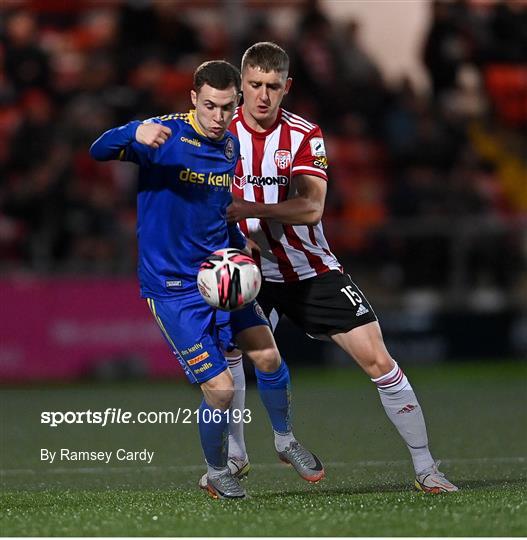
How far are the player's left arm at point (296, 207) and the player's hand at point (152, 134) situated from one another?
0.67 meters

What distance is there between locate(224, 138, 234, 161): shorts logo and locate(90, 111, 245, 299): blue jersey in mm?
39

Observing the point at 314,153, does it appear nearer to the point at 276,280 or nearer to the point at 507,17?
the point at 276,280

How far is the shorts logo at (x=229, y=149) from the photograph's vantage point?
20.9ft

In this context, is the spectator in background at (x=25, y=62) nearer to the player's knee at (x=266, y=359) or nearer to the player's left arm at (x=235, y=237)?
Answer: the player's left arm at (x=235, y=237)

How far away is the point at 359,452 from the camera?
8141 millimetres

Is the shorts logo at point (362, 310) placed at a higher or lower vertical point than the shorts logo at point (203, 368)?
higher

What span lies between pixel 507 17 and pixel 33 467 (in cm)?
1214

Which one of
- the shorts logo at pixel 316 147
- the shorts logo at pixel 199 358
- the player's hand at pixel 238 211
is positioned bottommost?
the shorts logo at pixel 199 358

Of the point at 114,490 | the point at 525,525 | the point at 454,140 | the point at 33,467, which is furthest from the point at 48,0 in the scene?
the point at 525,525

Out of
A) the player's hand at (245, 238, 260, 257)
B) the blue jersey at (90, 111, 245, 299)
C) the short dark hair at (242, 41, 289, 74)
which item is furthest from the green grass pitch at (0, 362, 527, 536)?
the short dark hair at (242, 41, 289, 74)

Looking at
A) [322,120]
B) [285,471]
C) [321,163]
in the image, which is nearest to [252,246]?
[321,163]

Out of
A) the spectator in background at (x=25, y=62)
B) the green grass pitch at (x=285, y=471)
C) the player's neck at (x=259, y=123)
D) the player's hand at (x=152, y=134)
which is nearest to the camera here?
the green grass pitch at (x=285, y=471)

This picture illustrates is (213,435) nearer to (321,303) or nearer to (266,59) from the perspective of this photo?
(321,303)

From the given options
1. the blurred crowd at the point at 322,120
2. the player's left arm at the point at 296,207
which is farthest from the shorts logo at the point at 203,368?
the blurred crowd at the point at 322,120
